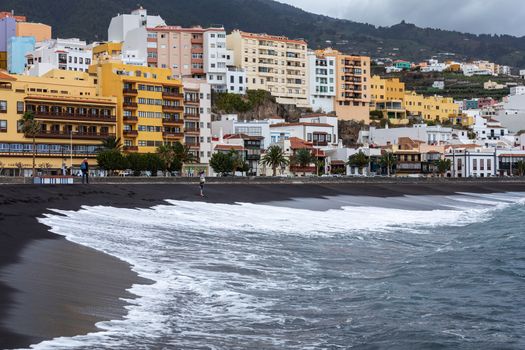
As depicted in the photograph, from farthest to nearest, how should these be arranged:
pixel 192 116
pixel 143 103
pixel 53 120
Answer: pixel 192 116 < pixel 143 103 < pixel 53 120

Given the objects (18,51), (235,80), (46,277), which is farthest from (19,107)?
(46,277)

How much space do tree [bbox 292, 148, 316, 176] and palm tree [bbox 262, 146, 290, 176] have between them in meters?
2.05

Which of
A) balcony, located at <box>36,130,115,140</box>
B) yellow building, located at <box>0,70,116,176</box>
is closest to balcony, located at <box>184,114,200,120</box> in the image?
yellow building, located at <box>0,70,116,176</box>

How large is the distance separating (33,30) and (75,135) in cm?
4968

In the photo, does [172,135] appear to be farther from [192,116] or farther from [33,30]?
Answer: [33,30]

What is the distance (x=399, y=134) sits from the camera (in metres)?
130

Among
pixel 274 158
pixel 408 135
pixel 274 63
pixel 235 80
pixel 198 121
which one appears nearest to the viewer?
pixel 274 158

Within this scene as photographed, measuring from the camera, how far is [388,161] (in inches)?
4599

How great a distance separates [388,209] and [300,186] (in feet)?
68.7

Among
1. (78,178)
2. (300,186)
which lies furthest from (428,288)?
(300,186)

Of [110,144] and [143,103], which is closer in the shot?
[110,144]

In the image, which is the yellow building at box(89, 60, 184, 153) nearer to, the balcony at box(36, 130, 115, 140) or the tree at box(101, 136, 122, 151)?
the balcony at box(36, 130, 115, 140)

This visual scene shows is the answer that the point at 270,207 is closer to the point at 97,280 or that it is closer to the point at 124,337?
the point at 97,280

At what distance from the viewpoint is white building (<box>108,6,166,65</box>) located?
11919 centimetres
